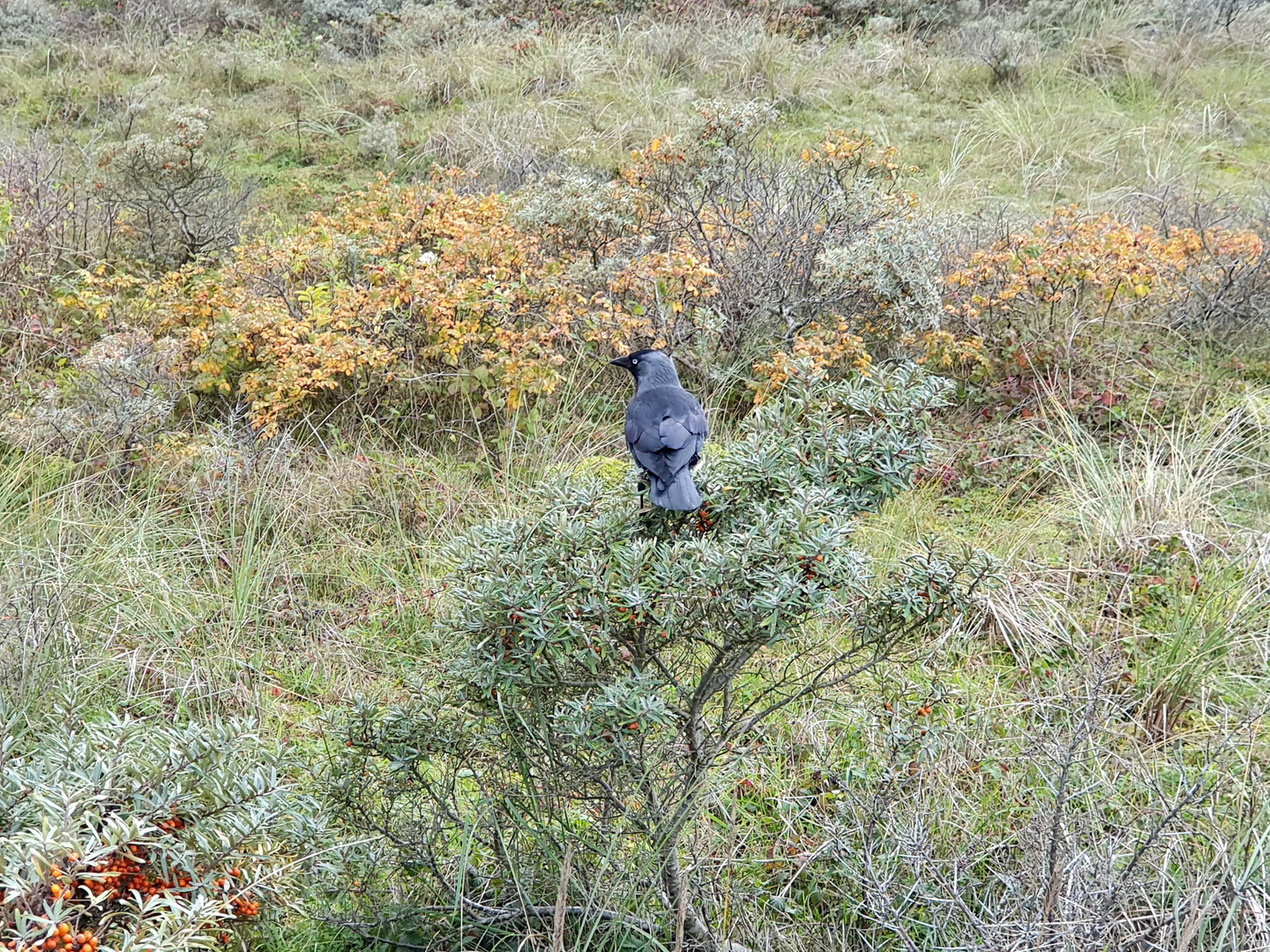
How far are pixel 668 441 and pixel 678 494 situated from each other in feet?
0.59

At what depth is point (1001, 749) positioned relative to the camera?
2.99 meters

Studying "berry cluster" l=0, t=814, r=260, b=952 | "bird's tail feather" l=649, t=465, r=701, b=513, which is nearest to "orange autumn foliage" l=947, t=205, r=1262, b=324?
"bird's tail feather" l=649, t=465, r=701, b=513

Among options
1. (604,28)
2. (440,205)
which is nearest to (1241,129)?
(604,28)

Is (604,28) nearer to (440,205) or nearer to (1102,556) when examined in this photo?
(440,205)

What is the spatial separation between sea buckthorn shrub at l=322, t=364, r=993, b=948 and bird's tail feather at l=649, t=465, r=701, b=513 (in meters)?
0.07

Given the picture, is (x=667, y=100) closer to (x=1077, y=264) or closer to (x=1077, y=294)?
(x=1077, y=294)

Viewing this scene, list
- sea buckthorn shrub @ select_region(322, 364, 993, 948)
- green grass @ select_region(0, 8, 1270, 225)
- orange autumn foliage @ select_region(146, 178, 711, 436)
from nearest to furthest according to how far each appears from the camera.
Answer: sea buckthorn shrub @ select_region(322, 364, 993, 948)
orange autumn foliage @ select_region(146, 178, 711, 436)
green grass @ select_region(0, 8, 1270, 225)

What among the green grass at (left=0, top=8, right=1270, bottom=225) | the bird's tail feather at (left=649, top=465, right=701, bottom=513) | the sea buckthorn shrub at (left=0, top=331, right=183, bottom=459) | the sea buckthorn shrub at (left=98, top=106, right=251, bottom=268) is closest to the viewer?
the bird's tail feather at (left=649, top=465, right=701, bottom=513)

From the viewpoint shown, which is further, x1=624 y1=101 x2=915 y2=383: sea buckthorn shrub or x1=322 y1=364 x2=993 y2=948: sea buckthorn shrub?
x1=624 y1=101 x2=915 y2=383: sea buckthorn shrub

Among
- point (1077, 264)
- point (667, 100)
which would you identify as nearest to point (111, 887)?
point (1077, 264)

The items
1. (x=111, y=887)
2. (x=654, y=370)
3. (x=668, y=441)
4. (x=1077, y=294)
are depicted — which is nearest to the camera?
(x=111, y=887)

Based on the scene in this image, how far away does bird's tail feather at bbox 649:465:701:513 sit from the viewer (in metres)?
2.12

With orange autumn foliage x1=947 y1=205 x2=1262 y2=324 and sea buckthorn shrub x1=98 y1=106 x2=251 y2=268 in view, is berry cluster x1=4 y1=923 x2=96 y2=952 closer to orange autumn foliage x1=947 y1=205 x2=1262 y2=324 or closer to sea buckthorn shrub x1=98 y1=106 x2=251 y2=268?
orange autumn foliage x1=947 y1=205 x2=1262 y2=324

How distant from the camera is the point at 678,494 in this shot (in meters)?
2.14
